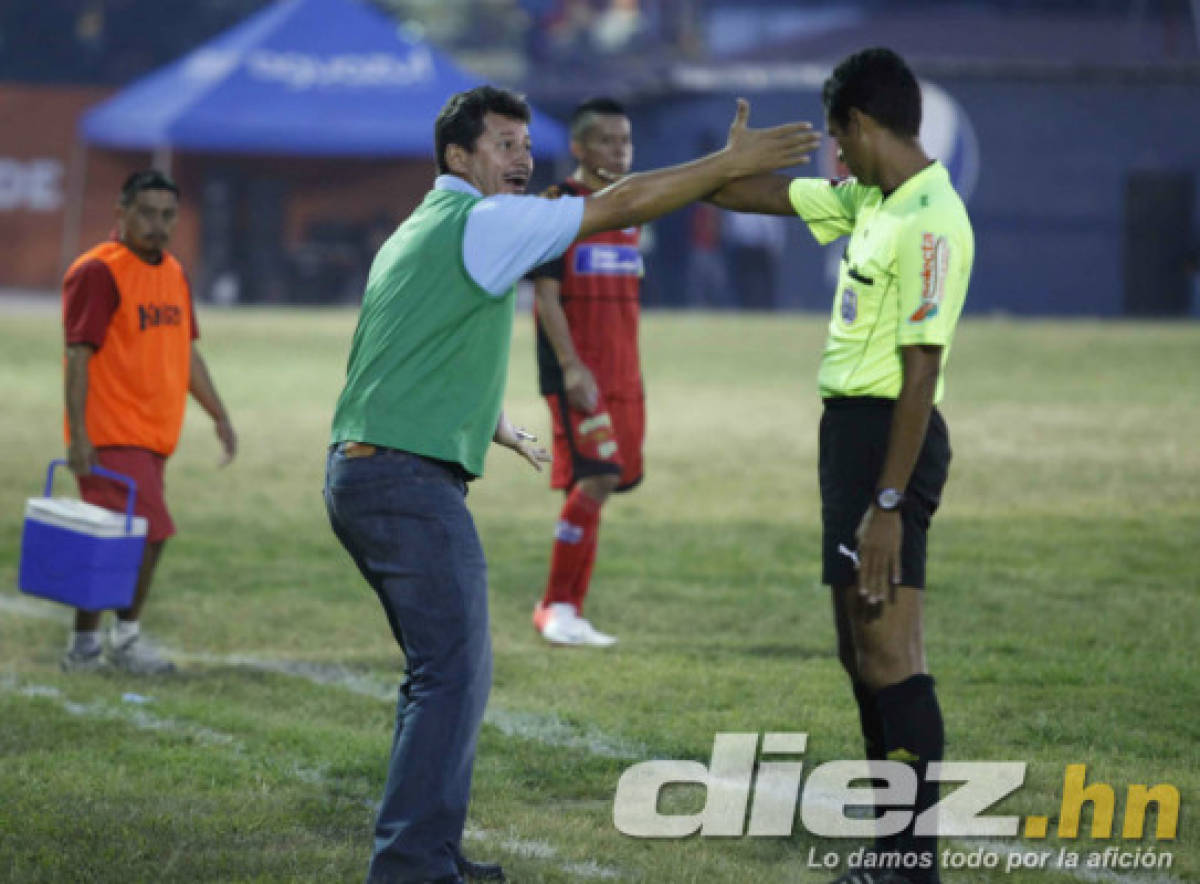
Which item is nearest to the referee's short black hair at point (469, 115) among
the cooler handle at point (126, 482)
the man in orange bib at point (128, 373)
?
the cooler handle at point (126, 482)

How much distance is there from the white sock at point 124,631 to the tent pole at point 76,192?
34.0m

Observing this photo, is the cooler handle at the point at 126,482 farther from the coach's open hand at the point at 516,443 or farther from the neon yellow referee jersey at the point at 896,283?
the neon yellow referee jersey at the point at 896,283

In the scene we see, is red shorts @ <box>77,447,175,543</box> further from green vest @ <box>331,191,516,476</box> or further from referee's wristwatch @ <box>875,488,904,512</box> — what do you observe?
referee's wristwatch @ <box>875,488,904,512</box>

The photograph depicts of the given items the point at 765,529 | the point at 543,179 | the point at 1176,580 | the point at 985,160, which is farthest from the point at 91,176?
the point at 1176,580

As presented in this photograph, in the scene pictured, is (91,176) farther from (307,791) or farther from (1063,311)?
(307,791)

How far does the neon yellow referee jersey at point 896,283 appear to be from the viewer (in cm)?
465

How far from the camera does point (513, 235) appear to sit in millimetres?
4531

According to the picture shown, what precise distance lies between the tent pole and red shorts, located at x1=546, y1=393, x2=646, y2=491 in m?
33.8

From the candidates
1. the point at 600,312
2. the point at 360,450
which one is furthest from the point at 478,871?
the point at 600,312

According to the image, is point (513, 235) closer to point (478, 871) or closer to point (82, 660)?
point (478, 871)

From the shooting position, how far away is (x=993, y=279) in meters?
37.6

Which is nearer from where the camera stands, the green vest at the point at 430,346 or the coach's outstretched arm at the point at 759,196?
the green vest at the point at 430,346

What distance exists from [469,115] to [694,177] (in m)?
0.63

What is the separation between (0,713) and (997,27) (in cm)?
3948
